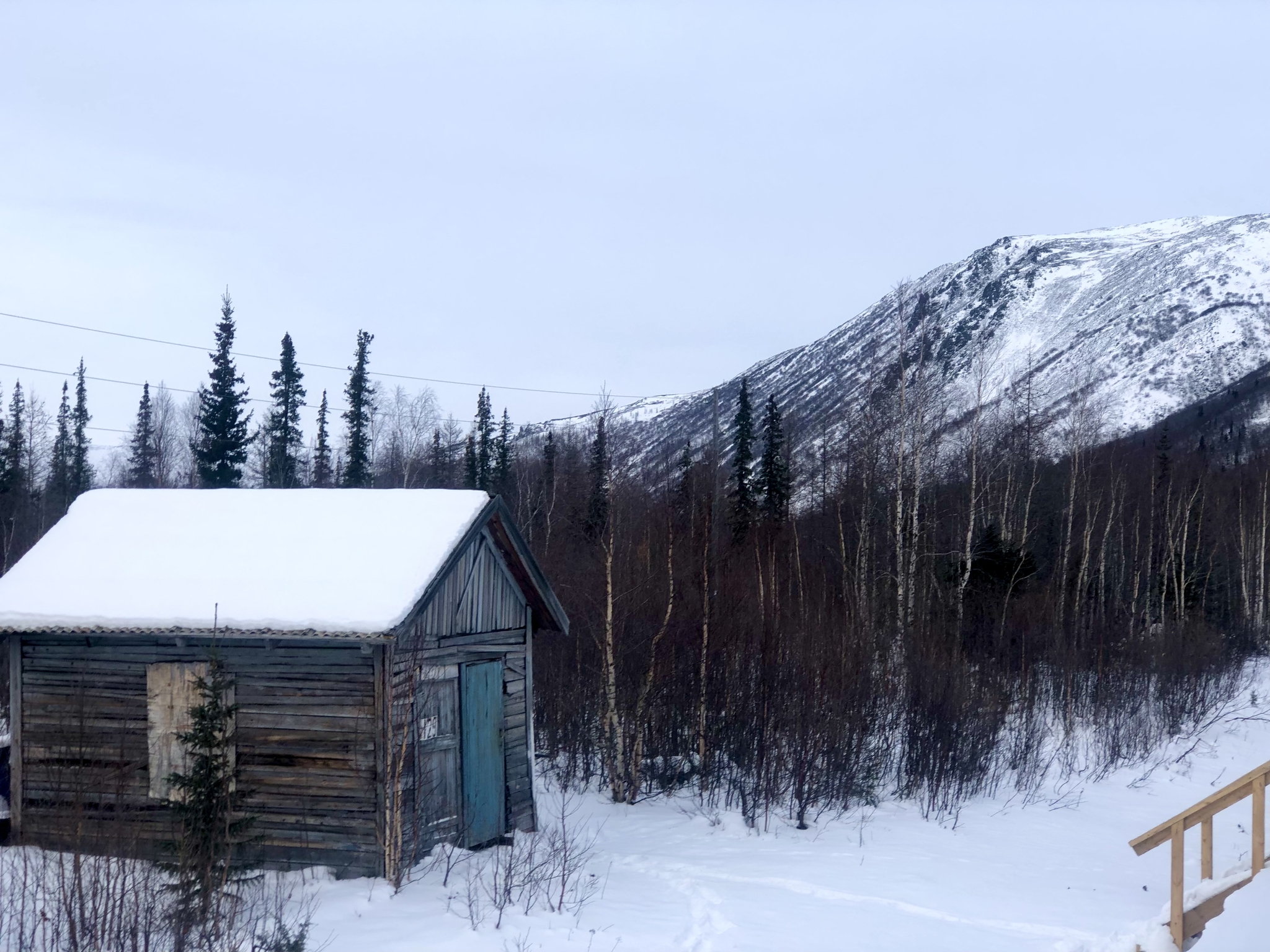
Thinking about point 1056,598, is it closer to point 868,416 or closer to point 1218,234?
point 868,416

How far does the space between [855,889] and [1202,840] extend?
3565 mm

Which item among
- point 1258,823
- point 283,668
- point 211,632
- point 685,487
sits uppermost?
point 685,487

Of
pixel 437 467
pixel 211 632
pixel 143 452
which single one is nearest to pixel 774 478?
pixel 437 467

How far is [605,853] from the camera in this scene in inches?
484

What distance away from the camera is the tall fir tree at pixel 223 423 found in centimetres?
3950

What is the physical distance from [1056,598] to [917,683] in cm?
1647

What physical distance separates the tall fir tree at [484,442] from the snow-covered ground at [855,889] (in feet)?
113

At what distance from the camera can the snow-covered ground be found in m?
8.56

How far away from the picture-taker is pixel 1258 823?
344 inches

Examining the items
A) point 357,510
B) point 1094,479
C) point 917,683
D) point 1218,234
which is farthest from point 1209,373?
point 357,510

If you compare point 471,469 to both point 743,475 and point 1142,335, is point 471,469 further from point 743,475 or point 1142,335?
point 1142,335

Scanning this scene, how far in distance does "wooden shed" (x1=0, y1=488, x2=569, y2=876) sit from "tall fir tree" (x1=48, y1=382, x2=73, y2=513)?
39.1 m

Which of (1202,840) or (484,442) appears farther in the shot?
(484,442)

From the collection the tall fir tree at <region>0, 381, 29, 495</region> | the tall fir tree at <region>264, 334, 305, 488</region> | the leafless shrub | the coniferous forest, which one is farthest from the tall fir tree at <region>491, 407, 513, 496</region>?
the leafless shrub
